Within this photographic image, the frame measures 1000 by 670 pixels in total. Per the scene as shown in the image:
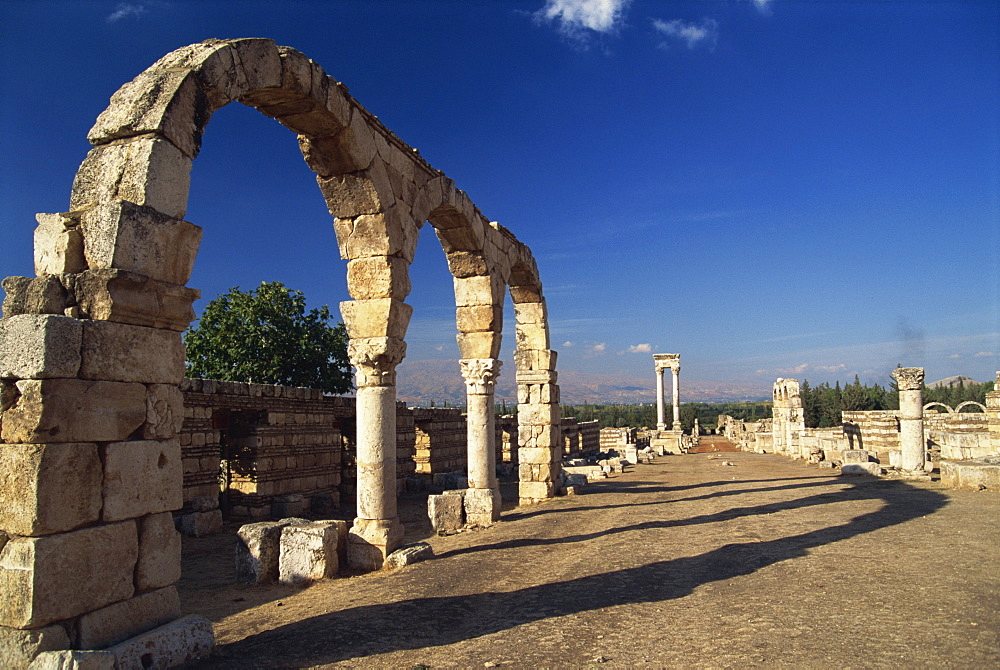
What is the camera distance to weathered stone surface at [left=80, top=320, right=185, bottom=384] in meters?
4.31

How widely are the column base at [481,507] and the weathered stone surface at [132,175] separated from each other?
7642 millimetres

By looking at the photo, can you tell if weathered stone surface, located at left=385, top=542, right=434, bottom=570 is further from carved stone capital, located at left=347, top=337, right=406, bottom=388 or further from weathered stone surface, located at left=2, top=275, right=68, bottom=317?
weathered stone surface, located at left=2, top=275, right=68, bottom=317

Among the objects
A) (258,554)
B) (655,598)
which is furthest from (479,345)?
(655,598)

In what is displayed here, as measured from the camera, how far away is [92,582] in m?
4.19

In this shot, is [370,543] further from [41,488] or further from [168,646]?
[41,488]

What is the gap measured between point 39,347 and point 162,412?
3.28 feet

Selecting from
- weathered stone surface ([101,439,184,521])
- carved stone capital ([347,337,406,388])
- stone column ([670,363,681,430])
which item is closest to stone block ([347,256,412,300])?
carved stone capital ([347,337,406,388])

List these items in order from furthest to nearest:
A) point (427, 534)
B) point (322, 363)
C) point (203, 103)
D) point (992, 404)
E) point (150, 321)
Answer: point (322, 363) < point (992, 404) < point (427, 534) < point (203, 103) < point (150, 321)

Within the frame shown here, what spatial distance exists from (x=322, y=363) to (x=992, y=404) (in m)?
20.4

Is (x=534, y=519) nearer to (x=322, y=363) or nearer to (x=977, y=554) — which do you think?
(x=977, y=554)

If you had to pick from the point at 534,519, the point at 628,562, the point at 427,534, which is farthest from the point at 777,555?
the point at 427,534

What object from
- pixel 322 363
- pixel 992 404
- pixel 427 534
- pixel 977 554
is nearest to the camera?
pixel 977 554

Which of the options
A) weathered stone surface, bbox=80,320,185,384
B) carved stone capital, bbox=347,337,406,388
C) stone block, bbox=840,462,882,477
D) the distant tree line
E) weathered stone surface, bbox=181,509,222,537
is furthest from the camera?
the distant tree line

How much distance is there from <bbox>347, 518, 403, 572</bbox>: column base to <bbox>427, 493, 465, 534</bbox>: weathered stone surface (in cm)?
270
